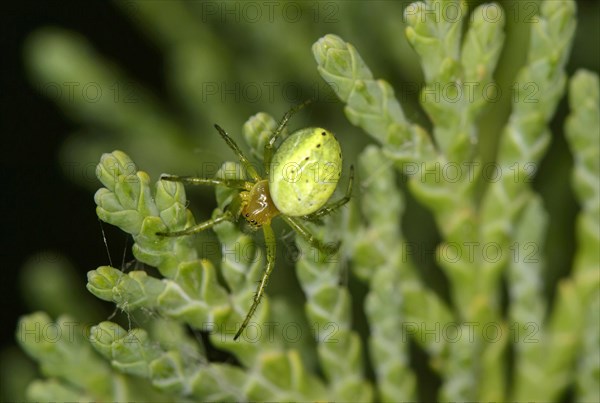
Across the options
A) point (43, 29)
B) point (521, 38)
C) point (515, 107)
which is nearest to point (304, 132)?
point (515, 107)

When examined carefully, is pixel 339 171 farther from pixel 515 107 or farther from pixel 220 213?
pixel 515 107

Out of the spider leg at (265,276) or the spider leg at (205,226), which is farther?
the spider leg at (265,276)

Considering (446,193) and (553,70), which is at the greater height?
(553,70)

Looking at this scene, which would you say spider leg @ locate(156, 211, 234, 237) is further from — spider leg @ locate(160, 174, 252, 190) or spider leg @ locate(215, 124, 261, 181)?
spider leg @ locate(215, 124, 261, 181)

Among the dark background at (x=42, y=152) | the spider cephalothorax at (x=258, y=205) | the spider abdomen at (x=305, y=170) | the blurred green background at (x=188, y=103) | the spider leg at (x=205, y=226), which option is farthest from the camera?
the dark background at (x=42, y=152)

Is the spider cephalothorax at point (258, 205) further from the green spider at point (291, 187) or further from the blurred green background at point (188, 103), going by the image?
the blurred green background at point (188, 103)

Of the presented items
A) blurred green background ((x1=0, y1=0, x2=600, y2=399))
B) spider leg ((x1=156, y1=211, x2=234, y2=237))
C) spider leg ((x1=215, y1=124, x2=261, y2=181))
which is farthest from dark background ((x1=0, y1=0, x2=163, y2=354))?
spider leg ((x1=156, y1=211, x2=234, y2=237))

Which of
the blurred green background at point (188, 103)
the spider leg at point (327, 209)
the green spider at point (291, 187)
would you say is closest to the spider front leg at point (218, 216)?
the green spider at point (291, 187)

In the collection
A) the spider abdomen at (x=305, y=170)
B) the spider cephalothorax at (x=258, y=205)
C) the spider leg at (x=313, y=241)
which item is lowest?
the spider leg at (x=313, y=241)
